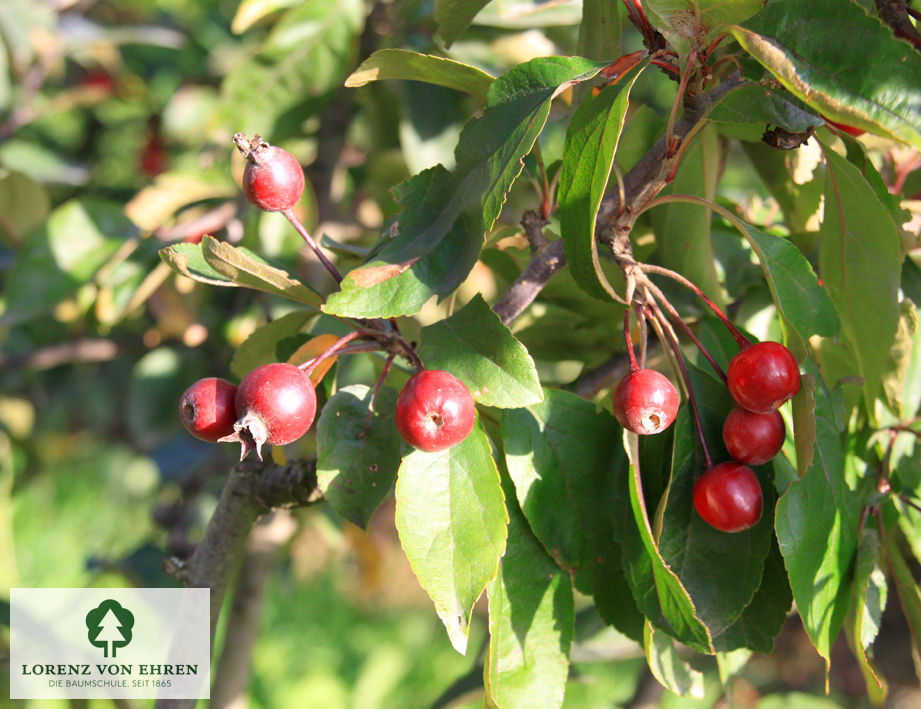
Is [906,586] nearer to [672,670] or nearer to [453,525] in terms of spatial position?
[672,670]

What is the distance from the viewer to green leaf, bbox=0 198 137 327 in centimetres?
120

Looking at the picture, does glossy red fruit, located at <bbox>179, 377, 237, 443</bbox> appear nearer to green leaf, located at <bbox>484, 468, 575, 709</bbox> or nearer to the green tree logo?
green leaf, located at <bbox>484, 468, 575, 709</bbox>

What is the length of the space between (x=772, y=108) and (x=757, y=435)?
0.80 feet

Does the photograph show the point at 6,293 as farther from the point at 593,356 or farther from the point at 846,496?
the point at 846,496

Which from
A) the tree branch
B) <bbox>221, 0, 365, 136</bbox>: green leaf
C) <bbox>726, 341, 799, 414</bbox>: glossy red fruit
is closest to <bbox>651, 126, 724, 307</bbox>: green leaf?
the tree branch

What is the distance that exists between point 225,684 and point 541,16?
1093 millimetres

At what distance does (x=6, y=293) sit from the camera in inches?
47.0

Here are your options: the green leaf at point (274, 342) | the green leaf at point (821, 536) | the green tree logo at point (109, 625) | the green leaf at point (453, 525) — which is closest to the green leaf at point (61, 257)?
the green tree logo at point (109, 625)

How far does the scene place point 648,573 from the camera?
0.64 meters

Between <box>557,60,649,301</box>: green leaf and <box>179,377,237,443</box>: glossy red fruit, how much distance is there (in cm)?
28

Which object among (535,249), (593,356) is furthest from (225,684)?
(535,249)

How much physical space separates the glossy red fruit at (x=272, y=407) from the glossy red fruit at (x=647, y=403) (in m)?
0.23

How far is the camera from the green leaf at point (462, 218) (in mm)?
583

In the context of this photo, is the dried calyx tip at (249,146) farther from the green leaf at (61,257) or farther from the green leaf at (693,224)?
the green leaf at (61,257)
